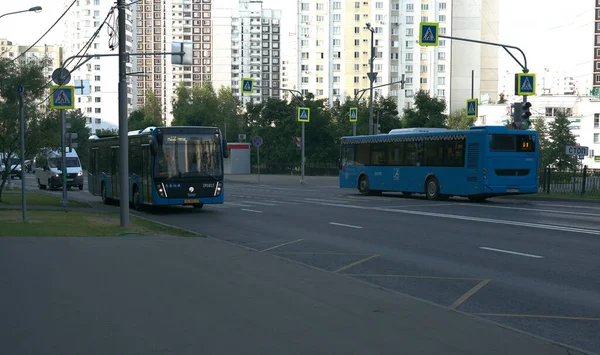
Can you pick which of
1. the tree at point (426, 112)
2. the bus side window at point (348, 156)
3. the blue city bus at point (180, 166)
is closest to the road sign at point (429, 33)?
the blue city bus at point (180, 166)

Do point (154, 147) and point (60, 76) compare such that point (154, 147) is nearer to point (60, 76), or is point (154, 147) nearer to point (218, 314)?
point (60, 76)

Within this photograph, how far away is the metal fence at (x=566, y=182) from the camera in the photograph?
31.6m

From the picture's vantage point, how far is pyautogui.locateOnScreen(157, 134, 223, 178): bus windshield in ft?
73.7

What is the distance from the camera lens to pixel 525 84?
99.7 ft

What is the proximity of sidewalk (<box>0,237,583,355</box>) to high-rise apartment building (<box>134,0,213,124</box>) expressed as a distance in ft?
573

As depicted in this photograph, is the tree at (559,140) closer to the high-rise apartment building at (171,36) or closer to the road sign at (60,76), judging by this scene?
the road sign at (60,76)

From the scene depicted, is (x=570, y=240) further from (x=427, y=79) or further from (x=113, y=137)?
(x=427, y=79)

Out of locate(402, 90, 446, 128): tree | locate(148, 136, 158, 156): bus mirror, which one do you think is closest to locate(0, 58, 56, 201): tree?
locate(148, 136, 158, 156): bus mirror

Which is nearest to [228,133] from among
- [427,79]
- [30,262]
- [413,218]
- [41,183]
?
[427,79]

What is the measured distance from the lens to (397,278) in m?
9.95

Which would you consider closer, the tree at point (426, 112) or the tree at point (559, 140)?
A: the tree at point (559, 140)

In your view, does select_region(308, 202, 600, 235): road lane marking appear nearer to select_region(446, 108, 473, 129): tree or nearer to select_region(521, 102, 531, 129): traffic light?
select_region(521, 102, 531, 129): traffic light

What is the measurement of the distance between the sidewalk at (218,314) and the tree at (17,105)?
16.0 metres

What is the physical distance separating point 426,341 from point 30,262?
21.6ft
